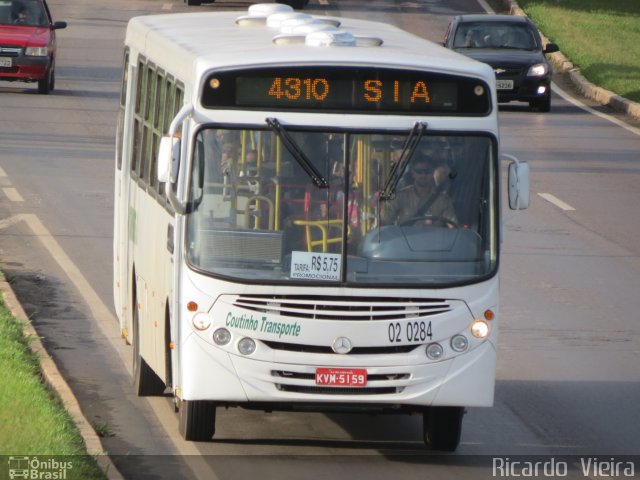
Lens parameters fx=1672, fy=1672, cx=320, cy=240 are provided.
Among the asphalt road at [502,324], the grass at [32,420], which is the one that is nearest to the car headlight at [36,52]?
the asphalt road at [502,324]

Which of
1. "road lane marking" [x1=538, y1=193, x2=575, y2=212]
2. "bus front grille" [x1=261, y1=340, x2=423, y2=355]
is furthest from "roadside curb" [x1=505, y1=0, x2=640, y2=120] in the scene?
"bus front grille" [x1=261, y1=340, x2=423, y2=355]

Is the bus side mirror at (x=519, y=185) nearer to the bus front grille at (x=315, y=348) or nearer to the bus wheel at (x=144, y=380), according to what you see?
the bus front grille at (x=315, y=348)

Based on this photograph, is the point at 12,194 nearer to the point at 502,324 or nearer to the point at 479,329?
the point at 502,324

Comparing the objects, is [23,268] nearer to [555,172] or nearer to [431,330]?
[431,330]

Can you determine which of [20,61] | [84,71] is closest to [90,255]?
[20,61]

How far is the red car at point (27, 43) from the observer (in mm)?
30703

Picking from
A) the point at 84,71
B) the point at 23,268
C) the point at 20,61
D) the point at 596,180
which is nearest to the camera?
the point at 23,268

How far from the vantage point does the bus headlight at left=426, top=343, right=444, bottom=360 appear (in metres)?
9.22

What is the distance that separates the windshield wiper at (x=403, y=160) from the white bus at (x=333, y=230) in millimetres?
11

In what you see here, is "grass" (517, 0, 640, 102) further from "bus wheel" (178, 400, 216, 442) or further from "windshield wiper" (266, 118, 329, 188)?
"windshield wiper" (266, 118, 329, 188)

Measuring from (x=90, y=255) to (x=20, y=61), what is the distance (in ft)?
49.3

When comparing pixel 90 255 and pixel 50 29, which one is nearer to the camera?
pixel 90 255

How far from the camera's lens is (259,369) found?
29.9 ft

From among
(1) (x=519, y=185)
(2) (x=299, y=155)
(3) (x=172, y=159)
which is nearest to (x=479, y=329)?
(1) (x=519, y=185)
